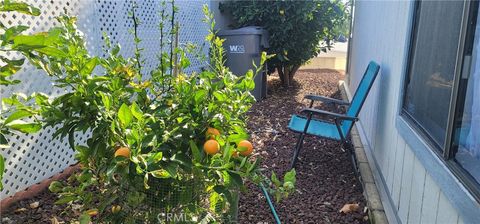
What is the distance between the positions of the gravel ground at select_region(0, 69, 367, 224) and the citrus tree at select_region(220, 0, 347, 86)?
6.40 feet

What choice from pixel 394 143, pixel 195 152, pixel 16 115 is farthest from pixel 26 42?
pixel 394 143

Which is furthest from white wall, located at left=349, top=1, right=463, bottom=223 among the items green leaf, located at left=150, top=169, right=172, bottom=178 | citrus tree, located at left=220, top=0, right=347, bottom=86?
citrus tree, located at left=220, top=0, right=347, bottom=86

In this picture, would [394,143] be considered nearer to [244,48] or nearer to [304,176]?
[304,176]

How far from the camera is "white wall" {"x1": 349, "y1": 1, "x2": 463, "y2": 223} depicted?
1.80 metres

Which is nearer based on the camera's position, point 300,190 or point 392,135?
point 392,135

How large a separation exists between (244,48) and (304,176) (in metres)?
3.31

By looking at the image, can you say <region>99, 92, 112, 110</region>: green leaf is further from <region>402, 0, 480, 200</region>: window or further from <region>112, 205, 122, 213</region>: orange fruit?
<region>402, 0, 480, 200</region>: window

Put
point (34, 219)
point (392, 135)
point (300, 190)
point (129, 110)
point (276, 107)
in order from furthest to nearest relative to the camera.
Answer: point (276, 107) → point (300, 190) → point (392, 135) → point (34, 219) → point (129, 110)

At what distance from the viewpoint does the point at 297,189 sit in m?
3.06

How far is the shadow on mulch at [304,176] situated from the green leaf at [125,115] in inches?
45.7

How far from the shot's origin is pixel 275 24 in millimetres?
6777

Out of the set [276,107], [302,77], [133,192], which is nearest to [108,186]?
[133,192]

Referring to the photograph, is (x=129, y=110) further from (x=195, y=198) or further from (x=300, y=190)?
(x=300, y=190)

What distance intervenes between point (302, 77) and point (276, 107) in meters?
3.28
